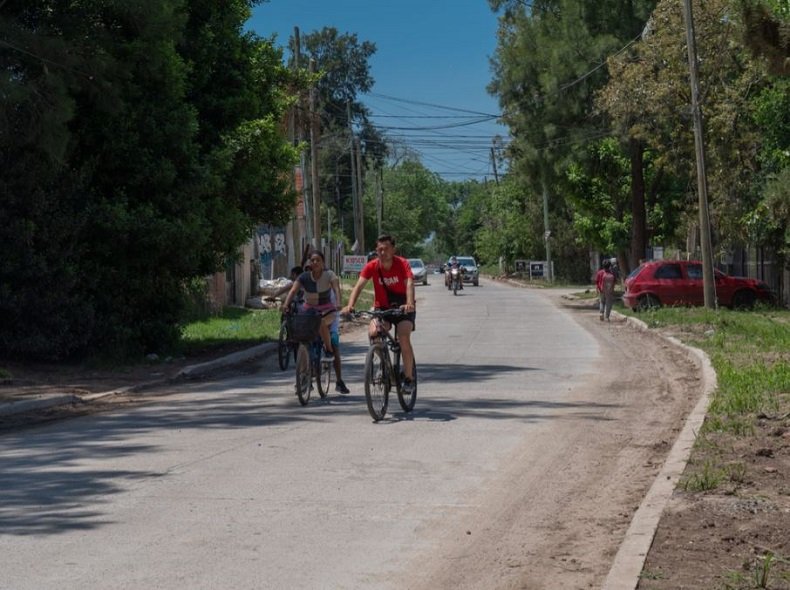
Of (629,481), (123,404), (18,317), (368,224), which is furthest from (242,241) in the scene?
(368,224)

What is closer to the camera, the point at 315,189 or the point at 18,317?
the point at 18,317

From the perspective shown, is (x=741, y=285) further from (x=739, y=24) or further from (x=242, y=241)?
(x=739, y=24)

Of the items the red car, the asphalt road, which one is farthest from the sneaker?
the red car

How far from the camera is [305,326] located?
14.5 metres

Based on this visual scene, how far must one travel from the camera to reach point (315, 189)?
41125 mm

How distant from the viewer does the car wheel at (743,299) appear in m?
36.6

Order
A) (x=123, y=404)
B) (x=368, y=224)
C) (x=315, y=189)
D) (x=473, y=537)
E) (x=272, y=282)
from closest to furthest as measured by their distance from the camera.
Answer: (x=473, y=537)
(x=123, y=404)
(x=315, y=189)
(x=272, y=282)
(x=368, y=224)

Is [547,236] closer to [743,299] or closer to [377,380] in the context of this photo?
[743,299]

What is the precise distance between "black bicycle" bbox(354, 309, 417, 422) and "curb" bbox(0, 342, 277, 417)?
4609mm

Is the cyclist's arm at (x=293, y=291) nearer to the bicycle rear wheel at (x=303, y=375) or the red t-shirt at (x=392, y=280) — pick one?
the bicycle rear wheel at (x=303, y=375)

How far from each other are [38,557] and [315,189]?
34.6m

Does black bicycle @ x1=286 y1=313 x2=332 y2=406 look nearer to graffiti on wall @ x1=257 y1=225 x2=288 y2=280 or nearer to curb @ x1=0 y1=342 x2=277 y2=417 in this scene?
curb @ x1=0 y1=342 x2=277 y2=417

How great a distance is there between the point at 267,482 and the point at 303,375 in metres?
5.39

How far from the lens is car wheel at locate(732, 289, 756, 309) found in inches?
1442
